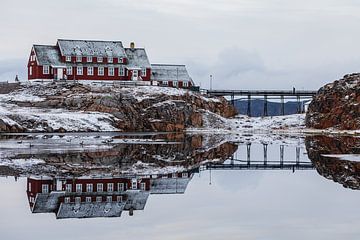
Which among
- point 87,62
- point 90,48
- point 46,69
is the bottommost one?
point 46,69

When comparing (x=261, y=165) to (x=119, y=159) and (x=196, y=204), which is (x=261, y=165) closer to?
(x=119, y=159)

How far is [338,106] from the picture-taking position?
108 metres

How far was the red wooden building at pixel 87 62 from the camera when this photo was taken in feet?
383

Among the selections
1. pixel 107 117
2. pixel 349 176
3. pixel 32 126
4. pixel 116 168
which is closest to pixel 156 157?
pixel 116 168

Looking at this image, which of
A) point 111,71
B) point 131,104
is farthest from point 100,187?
point 111,71

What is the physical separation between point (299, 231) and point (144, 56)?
4233 inches

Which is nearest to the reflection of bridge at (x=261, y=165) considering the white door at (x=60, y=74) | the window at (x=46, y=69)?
the white door at (x=60, y=74)

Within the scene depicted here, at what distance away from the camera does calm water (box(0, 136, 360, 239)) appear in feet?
64.4

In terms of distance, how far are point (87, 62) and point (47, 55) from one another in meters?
7.24

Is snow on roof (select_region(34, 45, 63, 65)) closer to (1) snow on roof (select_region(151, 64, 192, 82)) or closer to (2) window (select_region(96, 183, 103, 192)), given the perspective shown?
(1) snow on roof (select_region(151, 64, 192, 82))

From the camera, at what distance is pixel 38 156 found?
46.1m

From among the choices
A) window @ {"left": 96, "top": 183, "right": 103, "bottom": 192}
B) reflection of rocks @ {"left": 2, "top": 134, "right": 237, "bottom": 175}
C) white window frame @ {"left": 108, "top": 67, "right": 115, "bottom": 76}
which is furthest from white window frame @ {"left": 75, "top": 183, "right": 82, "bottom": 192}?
white window frame @ {"left": 108, "top": 67, "right": 115, "bottom": 76}

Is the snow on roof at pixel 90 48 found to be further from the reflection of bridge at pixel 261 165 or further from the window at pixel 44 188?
the window at pixel 44 188

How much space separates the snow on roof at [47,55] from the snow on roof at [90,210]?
305ft
